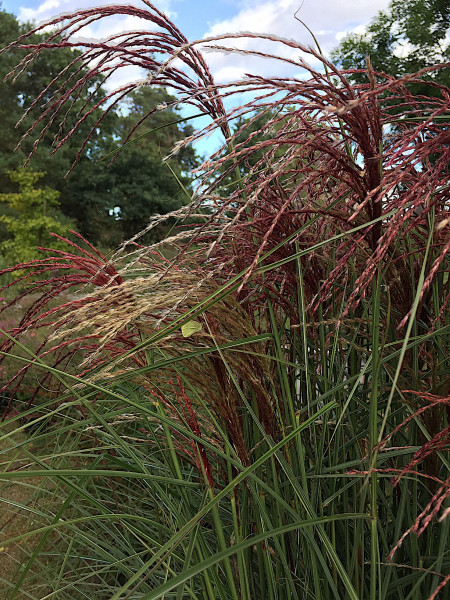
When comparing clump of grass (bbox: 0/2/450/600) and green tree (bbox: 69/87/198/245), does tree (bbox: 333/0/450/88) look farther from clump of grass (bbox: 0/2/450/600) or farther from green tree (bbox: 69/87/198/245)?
clump of grass (bbox: 0/2/450/600)

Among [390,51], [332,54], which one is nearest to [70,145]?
[332,54]

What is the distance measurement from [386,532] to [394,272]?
68cm

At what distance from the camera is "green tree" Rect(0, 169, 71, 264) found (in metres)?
23.2

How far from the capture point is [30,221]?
920 inches

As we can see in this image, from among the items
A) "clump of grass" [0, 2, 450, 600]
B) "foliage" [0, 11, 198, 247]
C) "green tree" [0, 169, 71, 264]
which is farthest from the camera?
"foliage" [0, 11, 198, 247]

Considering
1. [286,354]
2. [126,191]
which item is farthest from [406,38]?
[286,354]

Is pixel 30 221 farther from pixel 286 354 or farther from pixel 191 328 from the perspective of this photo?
pixel 191 328

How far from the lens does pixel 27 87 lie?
28.5 m

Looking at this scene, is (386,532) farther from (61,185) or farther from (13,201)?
(61,185)

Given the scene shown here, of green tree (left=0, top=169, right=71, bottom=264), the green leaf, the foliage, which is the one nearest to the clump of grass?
the green leaf

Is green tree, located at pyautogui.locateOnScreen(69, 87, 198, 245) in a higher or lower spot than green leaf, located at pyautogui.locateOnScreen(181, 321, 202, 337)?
higher

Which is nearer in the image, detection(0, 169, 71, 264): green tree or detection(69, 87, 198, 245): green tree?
detection(0, 169, 71, 264): green tree

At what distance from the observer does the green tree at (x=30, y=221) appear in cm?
2322

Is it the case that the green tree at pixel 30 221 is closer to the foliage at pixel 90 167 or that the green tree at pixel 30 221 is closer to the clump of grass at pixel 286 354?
the foliage at pixel 90 167
